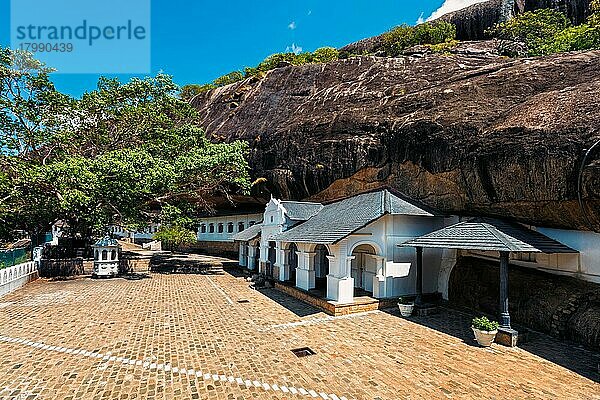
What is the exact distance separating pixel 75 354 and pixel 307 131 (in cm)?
1764

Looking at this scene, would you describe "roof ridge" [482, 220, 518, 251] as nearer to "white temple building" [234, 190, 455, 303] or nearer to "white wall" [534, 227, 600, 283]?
"white wall" [534, 227, 600, 283]

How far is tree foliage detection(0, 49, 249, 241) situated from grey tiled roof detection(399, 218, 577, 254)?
14.6 meters

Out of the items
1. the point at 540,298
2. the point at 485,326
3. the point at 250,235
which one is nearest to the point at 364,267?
the point at 540,298

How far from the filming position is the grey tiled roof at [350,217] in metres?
13.8

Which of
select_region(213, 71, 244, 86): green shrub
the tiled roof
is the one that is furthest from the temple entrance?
select_region(213, 71, 244, 86): green shrub

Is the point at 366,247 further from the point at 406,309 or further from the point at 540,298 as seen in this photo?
the point at 540,298

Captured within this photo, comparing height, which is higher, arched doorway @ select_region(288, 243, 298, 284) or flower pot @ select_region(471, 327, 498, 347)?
arched doorway @ select_region(288, 243, 298, 284)

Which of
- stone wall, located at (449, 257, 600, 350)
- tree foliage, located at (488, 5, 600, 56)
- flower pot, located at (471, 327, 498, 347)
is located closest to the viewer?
flower pot, located at (471, 327, 498, 347)

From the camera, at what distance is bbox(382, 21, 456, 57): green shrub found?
37.2 m

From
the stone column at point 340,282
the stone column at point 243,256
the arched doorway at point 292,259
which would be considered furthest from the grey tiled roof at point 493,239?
the stone column at point 243,256

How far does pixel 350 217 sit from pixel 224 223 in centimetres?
2551

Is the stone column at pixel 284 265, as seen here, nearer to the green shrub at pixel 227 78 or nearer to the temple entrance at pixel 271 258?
the temple entrance at pixel 271 258

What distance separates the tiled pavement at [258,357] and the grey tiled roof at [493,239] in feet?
9.19

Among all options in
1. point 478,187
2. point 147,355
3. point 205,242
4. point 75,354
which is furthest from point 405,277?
point 205,242
